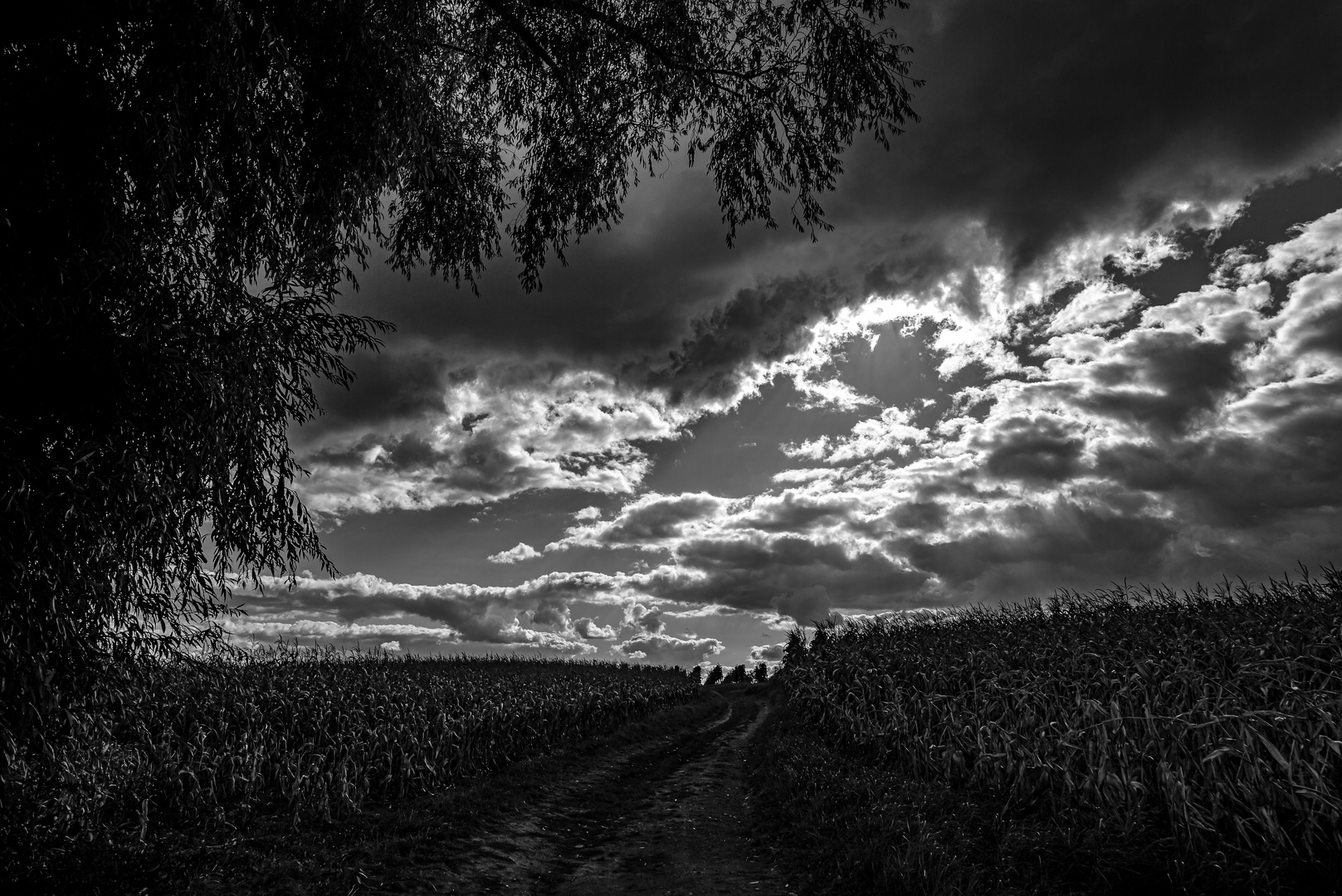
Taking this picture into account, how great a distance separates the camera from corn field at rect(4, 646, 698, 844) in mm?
7734

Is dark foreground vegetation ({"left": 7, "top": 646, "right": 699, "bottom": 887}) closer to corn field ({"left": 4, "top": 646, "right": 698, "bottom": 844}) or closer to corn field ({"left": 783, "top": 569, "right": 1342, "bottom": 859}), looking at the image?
corn field ({"left": 4, "top": 646, "right": 698, "bottom": 844})

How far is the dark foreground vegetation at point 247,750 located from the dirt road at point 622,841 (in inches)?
77.3

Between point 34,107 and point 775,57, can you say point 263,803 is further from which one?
point 775,57

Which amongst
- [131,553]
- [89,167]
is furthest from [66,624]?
[89,167]

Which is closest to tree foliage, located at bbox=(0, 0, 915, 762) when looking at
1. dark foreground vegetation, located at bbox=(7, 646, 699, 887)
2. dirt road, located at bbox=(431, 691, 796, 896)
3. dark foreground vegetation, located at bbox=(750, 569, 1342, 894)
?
dark foreground vegetation, located at bbox=(7, 646, 699, 887)

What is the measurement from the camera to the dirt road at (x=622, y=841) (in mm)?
8383

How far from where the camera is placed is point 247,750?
34.0 ft

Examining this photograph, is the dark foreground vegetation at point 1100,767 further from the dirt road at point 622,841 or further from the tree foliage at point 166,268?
the tree foliage at point 166,268

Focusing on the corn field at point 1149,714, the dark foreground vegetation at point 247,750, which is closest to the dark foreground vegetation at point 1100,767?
the corn field at point 1149,714

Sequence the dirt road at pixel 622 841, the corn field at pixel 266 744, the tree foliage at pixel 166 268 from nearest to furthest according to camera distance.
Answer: the tree foliage at pixel 166 268, the corn field at pixel 266 744, the dirt road at pixel 622 841

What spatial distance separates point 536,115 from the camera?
10.9 meters

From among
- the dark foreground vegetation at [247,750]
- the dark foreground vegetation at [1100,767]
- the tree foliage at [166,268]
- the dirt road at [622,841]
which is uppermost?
the tree foliage at [166,268]

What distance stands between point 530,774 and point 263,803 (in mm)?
5482

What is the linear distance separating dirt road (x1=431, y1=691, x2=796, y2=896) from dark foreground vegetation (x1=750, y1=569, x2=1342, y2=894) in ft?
2.55
